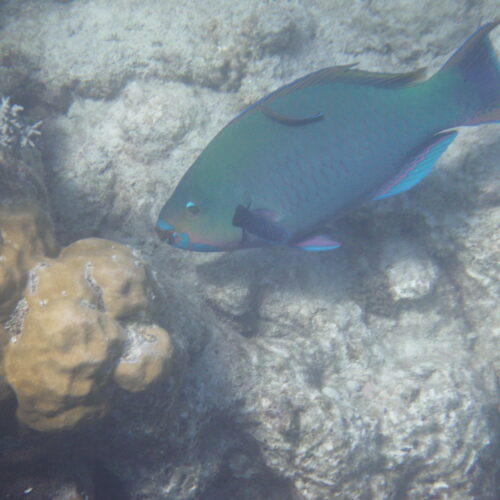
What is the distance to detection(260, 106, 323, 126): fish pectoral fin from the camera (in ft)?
7.54

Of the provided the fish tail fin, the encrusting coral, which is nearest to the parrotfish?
the fish tail fin

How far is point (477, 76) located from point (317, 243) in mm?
1514

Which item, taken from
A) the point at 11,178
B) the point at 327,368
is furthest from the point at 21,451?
the point at 327,368

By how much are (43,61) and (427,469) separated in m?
5.55

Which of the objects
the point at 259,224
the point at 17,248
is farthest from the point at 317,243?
the point at 17,248

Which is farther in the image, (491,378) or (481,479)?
(491,378)

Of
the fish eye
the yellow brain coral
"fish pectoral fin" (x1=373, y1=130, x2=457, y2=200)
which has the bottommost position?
the yellow brain coral

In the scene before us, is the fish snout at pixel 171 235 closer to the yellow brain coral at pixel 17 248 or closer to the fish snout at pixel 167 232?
the fish snout at pixel 167 232

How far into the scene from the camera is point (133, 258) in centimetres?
242

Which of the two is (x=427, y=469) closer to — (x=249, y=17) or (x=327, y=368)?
(x=327, y=368)

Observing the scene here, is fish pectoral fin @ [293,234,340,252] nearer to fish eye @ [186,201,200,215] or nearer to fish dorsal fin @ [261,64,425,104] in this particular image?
fish eye @ [186,201,200,215]

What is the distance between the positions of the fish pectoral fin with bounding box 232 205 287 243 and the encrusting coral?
754mm

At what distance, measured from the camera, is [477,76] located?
236cm

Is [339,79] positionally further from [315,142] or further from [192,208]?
[192,208]
